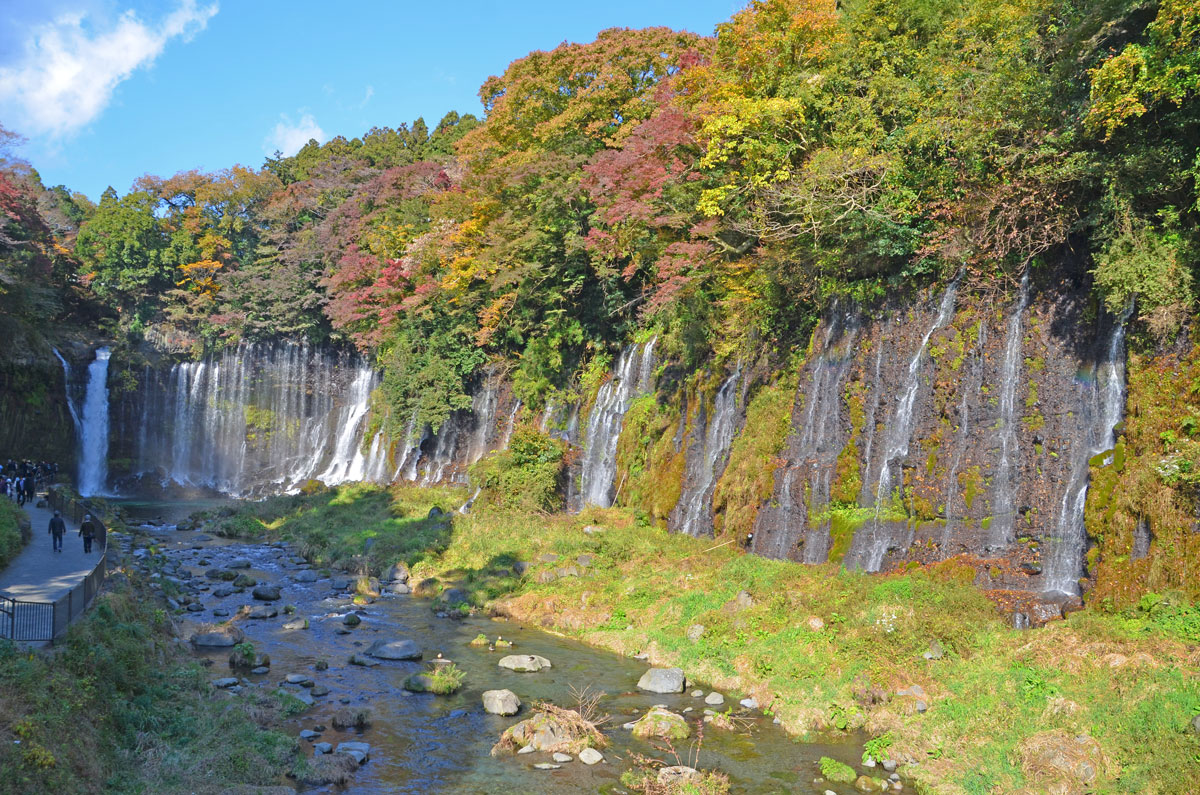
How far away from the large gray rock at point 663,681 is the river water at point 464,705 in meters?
0.22

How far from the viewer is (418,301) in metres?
43.7

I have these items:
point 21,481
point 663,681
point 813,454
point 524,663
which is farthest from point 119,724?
point 21,481

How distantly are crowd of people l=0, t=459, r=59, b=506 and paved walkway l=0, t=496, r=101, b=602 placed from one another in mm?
5251

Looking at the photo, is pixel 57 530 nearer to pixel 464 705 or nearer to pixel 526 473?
pixel 464 705

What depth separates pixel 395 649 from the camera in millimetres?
18719

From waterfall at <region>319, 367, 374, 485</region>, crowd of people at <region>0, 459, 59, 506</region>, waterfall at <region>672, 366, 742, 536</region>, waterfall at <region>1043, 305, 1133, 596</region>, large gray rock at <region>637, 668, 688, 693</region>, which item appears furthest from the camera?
waterfall at <region>319, 367, 374, 485</region>

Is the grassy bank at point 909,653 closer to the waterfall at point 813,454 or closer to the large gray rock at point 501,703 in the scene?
the waterfall at point 813,454

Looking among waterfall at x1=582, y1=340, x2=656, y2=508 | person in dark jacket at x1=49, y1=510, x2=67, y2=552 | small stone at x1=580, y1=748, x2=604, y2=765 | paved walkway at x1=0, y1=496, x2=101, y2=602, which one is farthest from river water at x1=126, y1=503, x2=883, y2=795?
waterfall at x1=582, y1=340, x2=656, y2=508

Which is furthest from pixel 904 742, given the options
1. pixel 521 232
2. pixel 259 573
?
pixel 521 232

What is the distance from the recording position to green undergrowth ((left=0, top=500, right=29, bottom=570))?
19234 millimetres

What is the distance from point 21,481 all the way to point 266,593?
44.2 ft

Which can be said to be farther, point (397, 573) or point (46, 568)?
point (397, 573)

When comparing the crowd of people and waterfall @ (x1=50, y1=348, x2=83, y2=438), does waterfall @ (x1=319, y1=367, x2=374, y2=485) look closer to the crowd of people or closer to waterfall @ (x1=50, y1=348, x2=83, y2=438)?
waterfall @ (x1=50, y1=348, x2=83, y2=438)

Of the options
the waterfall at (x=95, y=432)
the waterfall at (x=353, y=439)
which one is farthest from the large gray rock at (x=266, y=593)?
the waterfall at (x=95, y=432)
